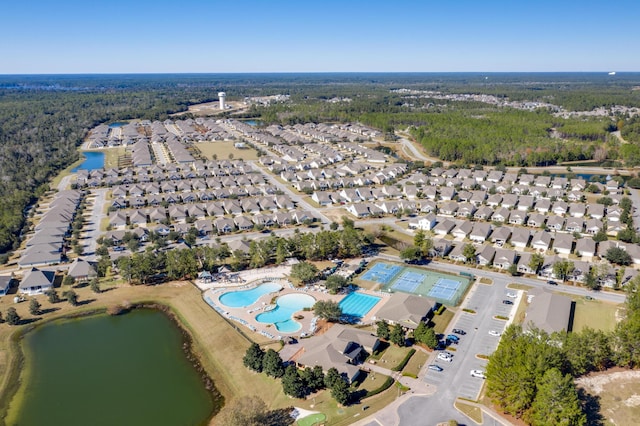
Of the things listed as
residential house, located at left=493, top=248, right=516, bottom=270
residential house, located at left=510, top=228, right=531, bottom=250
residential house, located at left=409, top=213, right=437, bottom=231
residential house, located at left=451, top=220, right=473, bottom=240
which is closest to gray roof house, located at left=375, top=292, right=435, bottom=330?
residential house, located at left=493, top=248, right=516, bottom=270

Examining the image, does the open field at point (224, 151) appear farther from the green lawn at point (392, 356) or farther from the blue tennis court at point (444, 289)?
the green lawn at point (392, 356)

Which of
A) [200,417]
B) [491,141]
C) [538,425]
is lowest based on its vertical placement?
[200,417]

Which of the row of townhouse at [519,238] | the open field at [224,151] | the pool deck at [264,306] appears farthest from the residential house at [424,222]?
the open field at [224,151]

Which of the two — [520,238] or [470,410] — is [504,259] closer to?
[520,238]

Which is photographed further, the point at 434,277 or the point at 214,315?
the point at 434,277

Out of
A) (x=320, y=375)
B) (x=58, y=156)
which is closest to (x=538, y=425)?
(x=320, y=375)

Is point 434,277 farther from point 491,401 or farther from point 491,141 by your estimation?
point 491,141

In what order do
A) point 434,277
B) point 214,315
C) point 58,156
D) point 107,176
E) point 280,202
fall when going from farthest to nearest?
point 58,156 → point 107,176 → point 280,202 → point 434,277 → point 214,315
